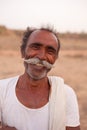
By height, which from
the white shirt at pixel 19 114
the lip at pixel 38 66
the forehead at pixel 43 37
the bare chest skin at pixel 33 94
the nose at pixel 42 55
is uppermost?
the forehead at pixel 43 37

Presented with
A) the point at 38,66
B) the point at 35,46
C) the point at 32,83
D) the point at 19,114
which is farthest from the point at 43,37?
the point at 19,114

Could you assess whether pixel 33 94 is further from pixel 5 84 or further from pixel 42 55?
pixel 42 55

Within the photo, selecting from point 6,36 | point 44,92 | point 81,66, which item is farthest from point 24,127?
point 6,36

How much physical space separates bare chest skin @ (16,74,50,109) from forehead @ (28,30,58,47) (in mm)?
337

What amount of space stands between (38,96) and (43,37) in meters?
0.46

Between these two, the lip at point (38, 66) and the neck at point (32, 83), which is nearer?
the lip at point (38, 66)

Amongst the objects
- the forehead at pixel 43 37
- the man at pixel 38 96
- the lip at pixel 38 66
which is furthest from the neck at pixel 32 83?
the forehead at pixel 43 37

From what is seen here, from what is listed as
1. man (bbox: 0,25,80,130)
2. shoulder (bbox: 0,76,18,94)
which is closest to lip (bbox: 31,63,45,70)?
man (bbox: 0,25,80,130)

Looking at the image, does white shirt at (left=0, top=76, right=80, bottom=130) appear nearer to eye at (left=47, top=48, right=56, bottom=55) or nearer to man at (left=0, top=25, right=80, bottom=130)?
man at (left=0, top=25, right=80, bottom=130)

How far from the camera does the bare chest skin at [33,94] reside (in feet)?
9.36

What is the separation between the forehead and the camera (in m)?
2.82

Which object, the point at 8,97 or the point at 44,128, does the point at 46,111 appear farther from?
the point at 8,97

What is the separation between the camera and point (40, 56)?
9.06 ft

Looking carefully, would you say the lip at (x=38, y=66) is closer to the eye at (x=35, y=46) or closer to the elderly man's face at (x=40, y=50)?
the elderly man's face at (x=40, y=50)
